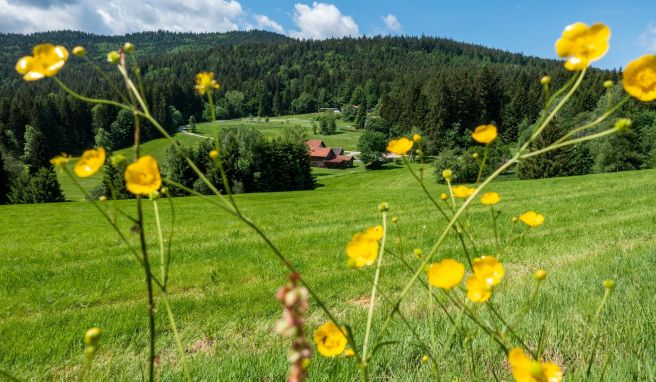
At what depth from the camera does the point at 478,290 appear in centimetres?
71

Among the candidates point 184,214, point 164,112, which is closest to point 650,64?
point 184,214

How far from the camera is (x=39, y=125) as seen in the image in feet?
173

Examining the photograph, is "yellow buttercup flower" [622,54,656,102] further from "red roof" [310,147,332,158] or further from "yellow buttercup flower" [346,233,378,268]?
"red roof" [310,147,332,158]

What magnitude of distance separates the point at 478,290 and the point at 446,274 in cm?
10

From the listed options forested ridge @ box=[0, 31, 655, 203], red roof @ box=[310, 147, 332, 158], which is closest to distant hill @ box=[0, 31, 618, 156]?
forested ridge @ box=[0, 31, 655, 203]

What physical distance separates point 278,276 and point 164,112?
5915 centimetres

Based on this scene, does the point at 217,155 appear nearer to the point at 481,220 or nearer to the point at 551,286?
the point at 551,286

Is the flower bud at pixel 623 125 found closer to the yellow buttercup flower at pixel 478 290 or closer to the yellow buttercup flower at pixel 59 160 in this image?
the yellow buttercup flower at pixel 478 290

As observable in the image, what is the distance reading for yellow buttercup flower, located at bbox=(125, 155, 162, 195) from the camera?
60cm

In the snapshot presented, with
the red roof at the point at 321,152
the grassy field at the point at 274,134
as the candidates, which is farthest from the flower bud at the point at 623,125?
the red roof at the point at 321,152

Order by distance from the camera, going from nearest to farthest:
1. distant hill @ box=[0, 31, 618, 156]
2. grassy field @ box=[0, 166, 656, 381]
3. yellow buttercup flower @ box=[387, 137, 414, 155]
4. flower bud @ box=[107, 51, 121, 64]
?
flower bud @ box=[107, 51, 121, 64], yellow buttercup flower @ box=[387, 137, 414, 155], grassy field @ box=[0, 166, 656, 381], distant hill @ box=[0, 31, 618, 156]

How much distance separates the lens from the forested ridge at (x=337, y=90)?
166ft

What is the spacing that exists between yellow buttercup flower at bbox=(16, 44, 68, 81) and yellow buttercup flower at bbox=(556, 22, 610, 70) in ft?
2.47

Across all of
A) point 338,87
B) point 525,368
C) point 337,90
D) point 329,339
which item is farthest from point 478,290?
point 338,87
